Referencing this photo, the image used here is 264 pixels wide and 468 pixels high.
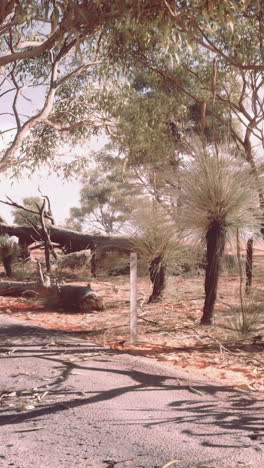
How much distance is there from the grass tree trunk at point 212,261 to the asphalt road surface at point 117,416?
73.8 inches

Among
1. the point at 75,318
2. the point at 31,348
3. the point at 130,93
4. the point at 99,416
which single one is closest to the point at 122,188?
the point at 130,93

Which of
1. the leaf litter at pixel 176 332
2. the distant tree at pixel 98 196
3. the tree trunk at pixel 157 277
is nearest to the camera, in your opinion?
the leaf litter at pixel 176 332

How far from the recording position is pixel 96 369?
15.6 feet

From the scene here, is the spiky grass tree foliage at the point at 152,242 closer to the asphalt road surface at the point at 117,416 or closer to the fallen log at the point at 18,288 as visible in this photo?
the fallen log at the point at 18,288

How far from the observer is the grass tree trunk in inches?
254

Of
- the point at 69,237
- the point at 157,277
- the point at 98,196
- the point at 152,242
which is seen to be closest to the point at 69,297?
the point at 157,277

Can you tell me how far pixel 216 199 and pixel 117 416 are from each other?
3202 mm

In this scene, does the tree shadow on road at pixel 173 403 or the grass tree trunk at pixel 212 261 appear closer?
the tree shadow on road at pixel 173 403

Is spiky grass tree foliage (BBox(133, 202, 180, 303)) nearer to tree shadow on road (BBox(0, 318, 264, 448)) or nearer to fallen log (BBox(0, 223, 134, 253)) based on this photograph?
tree shadow on road (BBox(0, 318, 264, 448))

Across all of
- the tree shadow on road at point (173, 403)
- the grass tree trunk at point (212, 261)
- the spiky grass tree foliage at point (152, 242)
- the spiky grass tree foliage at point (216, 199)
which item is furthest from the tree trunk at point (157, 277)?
the tree shadow on road at point (173, 403)

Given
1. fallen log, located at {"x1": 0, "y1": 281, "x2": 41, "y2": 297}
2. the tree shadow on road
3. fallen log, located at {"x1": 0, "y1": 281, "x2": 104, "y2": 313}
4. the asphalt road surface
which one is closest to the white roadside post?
the asphalt road surface

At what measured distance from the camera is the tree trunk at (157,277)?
7.96 meters

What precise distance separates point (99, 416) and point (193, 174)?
11.3 ft

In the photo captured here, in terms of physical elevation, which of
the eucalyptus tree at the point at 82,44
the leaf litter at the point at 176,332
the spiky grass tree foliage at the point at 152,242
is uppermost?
the eucalyptus tree at the point at 82,44
